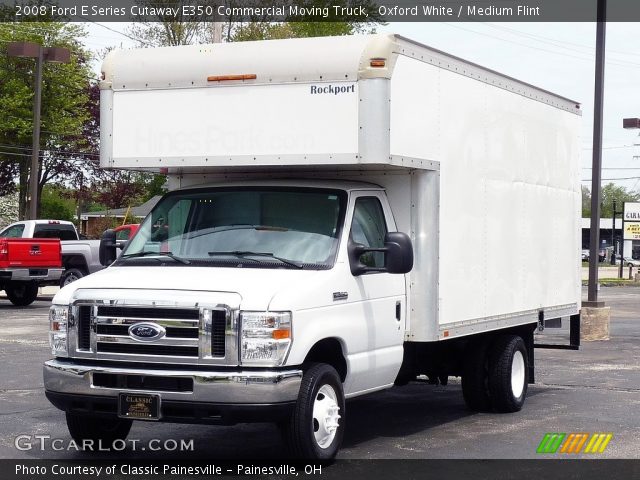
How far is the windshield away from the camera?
8.97m

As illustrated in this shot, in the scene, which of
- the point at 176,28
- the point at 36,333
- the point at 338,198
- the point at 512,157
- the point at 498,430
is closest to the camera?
the point at 338,198

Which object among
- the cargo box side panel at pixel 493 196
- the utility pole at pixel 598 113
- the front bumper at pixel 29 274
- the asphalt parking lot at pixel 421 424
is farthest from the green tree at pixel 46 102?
the cargo box side panel at pixel 493 196

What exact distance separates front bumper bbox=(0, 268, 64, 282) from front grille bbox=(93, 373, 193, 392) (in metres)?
18.5

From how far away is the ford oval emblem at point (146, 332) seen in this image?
323 inches

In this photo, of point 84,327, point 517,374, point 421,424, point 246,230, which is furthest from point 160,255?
point 517,374

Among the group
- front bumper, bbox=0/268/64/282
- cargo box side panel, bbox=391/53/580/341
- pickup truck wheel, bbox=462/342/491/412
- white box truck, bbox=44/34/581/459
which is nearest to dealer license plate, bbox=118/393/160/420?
white box truck, bbox=44/34/581/459

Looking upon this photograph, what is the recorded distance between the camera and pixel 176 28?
5156cm

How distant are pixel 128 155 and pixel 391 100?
235cm

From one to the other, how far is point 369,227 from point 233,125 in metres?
1.41

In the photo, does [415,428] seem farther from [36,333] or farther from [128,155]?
[36,333]

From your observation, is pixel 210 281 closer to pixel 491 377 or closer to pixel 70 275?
pixel 491 377

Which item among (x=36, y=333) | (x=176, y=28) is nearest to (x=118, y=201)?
(x=176, y=28)

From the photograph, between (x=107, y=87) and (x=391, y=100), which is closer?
(x=391, y=100)

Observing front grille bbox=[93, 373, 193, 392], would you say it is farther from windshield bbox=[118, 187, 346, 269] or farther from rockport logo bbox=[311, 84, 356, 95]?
rockport logo bbox=[311, 84, 356, 95]
